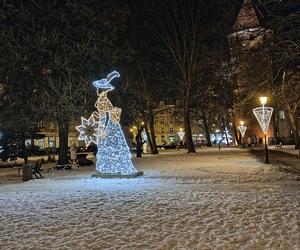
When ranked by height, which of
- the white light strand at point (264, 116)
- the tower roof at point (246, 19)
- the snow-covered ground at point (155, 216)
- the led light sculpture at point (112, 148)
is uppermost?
the tower roof at point (246, 19)

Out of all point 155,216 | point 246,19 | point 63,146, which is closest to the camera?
point 155,216

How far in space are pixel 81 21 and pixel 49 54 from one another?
278cm

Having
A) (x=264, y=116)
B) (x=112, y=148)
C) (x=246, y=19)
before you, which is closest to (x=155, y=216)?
(x=246, y=19)

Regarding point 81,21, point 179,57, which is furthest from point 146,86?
point 81,21

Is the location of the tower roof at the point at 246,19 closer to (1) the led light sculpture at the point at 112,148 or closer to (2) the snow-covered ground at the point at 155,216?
(2) the snow-covered ground at the point at 155,216

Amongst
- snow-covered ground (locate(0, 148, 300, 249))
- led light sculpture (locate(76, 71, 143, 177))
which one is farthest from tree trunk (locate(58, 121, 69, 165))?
snow-covered ground (locate(0, 148, 300, 249))

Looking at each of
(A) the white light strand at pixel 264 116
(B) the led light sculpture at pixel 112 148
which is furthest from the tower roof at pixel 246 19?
(A) the white light strand at pixel 264 116

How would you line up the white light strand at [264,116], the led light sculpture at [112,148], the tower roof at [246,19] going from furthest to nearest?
the white light strand at [264,116] < the led light sculpture at [112,148] < the tower roof at [246,19]

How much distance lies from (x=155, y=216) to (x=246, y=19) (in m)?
9.46

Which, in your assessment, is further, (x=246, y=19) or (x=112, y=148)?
(x=112, y=148)

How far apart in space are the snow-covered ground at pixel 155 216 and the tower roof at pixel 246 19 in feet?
18.7

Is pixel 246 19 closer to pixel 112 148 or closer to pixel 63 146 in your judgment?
pixel 112 148

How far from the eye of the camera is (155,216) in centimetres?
1016

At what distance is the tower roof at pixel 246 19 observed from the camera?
53.0 ft
